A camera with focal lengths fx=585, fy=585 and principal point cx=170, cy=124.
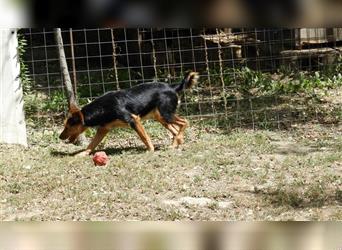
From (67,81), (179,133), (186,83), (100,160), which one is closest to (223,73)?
(186,83)

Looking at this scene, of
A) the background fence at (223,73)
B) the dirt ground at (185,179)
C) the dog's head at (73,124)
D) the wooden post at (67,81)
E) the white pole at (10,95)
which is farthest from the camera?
the background fence at (223,73)

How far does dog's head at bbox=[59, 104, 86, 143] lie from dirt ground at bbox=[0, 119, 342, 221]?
22 cm

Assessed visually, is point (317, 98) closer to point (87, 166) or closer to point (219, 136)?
point (219, 136)

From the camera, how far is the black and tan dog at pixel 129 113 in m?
6.80

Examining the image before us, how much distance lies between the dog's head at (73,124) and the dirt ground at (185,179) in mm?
217

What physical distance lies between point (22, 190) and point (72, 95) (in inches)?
99.7

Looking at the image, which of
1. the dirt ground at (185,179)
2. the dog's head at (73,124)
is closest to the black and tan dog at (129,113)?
the dog's head at (73,124)

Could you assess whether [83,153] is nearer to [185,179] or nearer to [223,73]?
[185,179]

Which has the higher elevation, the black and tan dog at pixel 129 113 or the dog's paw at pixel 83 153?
the black and tan dog at pixel 129 113

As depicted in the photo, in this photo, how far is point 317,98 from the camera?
30.1 ft

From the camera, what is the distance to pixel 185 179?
540 cm

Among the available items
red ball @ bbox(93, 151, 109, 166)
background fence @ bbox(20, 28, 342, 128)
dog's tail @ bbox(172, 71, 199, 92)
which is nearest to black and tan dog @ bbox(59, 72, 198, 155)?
dog's tail @ bbox(172, 71, 199, 92)

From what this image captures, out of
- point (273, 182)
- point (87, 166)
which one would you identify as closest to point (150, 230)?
point (273, 182)

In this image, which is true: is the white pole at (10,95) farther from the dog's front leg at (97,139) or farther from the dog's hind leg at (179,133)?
the dog's hind leg at (179,133)
